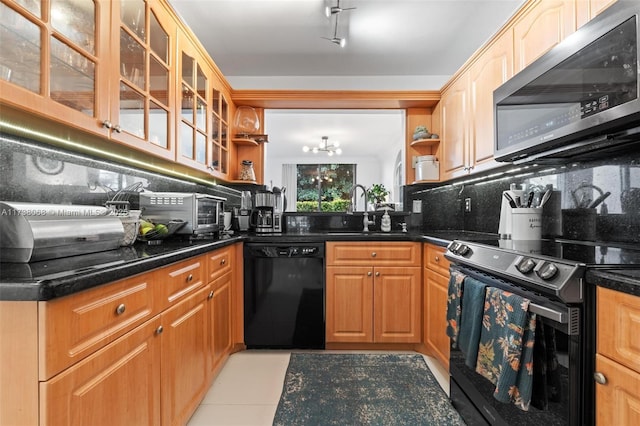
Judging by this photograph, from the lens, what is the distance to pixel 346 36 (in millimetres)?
2422

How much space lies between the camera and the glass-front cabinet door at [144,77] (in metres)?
1.34

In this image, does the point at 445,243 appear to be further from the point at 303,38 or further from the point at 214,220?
the point at 303,38

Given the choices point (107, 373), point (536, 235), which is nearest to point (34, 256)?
point (107, 373)

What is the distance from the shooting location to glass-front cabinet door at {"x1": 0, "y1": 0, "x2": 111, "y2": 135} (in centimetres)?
93

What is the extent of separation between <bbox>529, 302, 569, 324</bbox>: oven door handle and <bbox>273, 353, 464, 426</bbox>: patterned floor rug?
95cm

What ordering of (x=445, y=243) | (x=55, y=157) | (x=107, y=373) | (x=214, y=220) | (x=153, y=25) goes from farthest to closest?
(x=214, y=220) < (x=445, y=243) < (x=153, y=25) < (x=55, y=157) < (x=107, y=373)

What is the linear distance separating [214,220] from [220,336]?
77 centimetres

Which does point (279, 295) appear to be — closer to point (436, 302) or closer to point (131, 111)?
point (436, 302)

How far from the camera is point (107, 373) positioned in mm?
922

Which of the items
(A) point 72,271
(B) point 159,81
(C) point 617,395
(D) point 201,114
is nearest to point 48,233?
(A) point 72,271

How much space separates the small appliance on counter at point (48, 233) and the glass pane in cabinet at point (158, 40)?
911mm

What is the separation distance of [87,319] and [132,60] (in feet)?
3.88

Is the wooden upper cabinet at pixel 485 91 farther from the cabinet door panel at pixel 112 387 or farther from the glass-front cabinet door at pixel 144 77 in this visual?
the cabinet door panel at pixel 112 387

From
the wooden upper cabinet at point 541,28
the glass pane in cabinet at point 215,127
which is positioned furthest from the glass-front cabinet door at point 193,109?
the wooden upper cabinet at point 541,28
